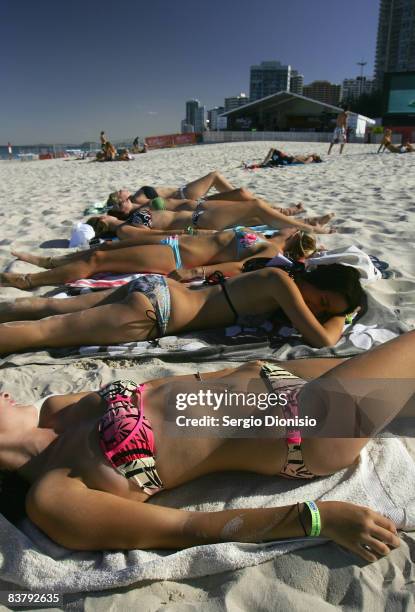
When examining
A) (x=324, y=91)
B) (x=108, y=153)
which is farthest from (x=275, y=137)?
(x=324, y=91)

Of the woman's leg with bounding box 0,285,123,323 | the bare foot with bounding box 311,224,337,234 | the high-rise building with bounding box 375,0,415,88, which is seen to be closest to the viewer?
the woman's leg with bounding box 0,285,123,323

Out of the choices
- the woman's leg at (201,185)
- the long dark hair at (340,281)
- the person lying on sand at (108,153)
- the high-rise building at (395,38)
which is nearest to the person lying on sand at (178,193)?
the woman's leg at (201,185)

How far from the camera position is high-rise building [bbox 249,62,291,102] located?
11056cm

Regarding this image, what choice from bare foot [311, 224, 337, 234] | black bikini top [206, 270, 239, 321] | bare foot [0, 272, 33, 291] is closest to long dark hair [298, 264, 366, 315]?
black bikini top [206, 270, 239, 321]

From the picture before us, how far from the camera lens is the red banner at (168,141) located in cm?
3066

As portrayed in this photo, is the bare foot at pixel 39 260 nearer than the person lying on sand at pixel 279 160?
Yes

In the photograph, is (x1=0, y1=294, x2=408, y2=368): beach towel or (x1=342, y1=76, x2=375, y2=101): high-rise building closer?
(x1=0, y1=294, x2=408, y2=368): beach towel

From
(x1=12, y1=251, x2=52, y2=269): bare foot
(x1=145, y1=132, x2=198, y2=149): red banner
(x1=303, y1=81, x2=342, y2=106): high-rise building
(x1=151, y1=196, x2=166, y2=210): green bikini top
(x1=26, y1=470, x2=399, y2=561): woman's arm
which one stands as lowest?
(x1=26, y1=470, x2=399, y2=561): woman's arm

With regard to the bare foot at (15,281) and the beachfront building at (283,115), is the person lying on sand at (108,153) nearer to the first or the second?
the bare foot at (15,281)

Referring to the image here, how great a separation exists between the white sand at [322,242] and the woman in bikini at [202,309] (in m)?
0.22

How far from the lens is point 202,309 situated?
275 centimetres

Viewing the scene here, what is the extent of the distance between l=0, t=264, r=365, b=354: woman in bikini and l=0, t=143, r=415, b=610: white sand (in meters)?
0.22

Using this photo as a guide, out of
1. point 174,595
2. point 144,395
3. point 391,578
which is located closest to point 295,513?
point 391,578

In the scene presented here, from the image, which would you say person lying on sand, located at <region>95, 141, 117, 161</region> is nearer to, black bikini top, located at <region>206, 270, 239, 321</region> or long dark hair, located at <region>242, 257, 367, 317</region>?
black bikini top, located at <region>206, 270, 239, 321</region>
